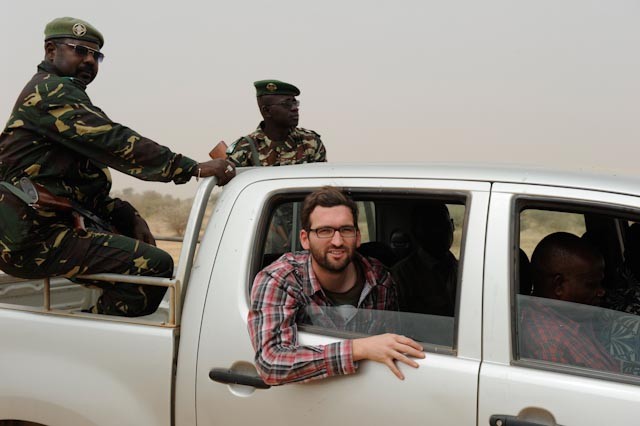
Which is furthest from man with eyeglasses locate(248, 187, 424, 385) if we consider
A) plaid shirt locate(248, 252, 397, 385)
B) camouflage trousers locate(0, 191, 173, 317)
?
camouflage trousers locate(0, 191, 173, 317)

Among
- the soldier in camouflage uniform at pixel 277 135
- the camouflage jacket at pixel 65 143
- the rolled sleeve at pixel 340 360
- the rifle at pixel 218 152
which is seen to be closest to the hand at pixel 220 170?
the camouflage jacket at pixel 65 143

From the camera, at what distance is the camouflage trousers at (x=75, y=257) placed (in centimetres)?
274

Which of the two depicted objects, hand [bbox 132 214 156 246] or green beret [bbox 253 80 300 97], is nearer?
hand [bbox 132 214 156 246]

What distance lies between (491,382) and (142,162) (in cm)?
165

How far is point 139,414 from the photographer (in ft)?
7.93

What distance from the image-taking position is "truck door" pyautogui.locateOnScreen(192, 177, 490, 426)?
2.02m

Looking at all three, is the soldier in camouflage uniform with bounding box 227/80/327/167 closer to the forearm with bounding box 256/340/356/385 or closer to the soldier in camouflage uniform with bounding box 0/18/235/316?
the soldier in camouflage uniform with bounding box 0/18/235/316

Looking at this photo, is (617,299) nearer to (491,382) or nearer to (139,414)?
(491,382)

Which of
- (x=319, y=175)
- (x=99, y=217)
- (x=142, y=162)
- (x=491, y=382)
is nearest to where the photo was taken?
(x=491, y=382)

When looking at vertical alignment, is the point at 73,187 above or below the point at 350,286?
above

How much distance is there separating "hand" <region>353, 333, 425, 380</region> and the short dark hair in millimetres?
417

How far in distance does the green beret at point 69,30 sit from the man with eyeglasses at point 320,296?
4.60 feet

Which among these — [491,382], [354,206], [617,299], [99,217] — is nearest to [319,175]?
[354,206]

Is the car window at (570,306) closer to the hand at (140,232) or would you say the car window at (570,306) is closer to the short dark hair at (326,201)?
the short dark hair at (326,201)
